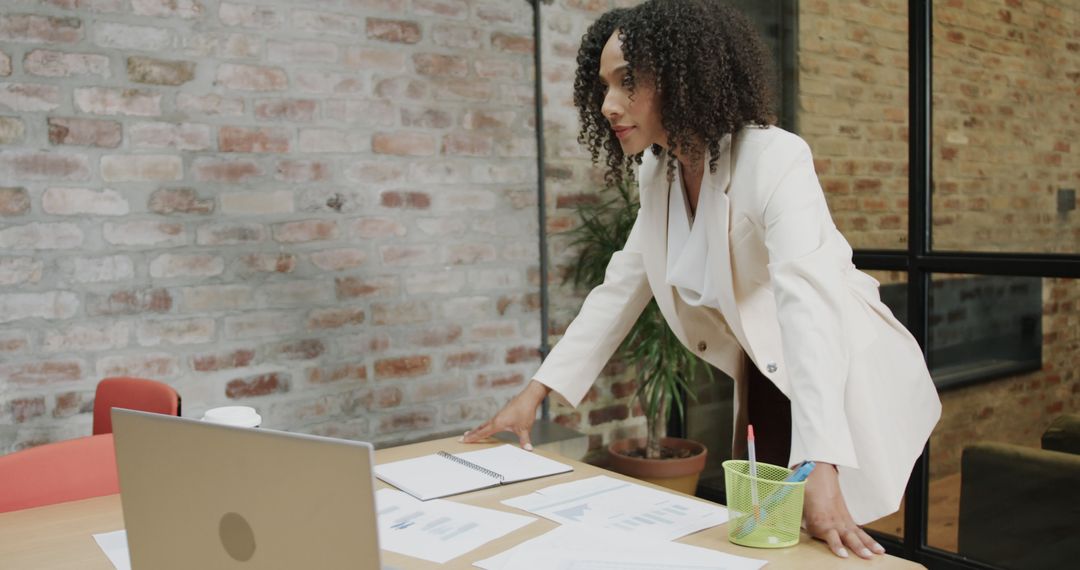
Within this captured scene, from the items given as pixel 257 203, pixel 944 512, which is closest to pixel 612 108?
pixel 257 203

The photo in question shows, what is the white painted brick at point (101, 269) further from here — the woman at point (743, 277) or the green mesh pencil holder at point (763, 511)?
the green mesh pencil holder at point (763, 511)

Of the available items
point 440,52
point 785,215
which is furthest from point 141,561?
point 440,52

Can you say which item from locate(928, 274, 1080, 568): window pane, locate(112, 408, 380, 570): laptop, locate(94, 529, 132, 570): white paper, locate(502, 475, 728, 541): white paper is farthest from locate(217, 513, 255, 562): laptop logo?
locate(928, 274, 1080, 568): window pane

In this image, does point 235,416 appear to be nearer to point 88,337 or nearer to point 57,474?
point 57,474

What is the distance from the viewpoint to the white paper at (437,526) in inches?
49.1

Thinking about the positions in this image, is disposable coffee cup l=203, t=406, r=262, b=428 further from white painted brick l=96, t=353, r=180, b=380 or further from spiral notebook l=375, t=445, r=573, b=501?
white painted brick l=96, t=353, r=180, b=380

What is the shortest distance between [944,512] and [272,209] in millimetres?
2308

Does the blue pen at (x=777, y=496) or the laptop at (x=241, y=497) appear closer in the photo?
the laptop at (x=241, y=497)

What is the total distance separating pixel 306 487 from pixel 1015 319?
7.79 ft

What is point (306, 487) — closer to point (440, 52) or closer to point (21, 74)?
point (21, 74)

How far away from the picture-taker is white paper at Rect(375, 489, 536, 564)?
1248mm

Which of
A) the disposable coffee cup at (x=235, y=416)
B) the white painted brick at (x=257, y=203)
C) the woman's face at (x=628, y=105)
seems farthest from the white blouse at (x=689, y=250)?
the white painted brick at (x=257, y=203)

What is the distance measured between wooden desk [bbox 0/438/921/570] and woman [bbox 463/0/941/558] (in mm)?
72

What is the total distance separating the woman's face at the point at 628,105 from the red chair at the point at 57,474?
1.15 metres
